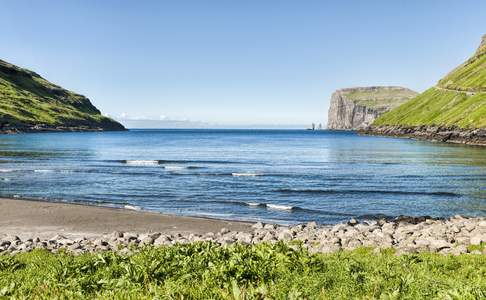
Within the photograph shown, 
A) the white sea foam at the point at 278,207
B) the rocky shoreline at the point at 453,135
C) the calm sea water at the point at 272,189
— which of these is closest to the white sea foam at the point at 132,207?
the calm sea water at the point at 272,189

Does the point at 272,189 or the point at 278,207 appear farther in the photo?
the point at 272,189

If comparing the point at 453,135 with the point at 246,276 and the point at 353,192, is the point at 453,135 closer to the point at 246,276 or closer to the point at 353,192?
the point at 353,192

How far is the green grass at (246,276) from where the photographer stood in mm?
9664

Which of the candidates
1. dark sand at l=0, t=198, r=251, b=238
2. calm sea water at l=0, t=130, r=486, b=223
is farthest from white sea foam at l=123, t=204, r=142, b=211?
dark sand at l=0, t=198, r=251, b=238

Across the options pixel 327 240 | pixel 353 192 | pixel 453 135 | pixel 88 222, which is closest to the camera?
pixel 327 240

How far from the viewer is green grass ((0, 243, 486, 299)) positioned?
966 centimetres

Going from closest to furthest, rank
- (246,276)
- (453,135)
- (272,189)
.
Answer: (246,276)
(272,189)
(453,135)

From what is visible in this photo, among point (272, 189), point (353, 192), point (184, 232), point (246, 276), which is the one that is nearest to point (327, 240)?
point (184, 232)

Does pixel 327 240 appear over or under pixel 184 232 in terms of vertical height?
over

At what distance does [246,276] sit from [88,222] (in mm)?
23801

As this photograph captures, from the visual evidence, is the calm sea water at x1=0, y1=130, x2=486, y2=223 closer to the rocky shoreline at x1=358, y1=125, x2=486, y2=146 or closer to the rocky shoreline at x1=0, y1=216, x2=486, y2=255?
the rocky shoreline at x1=0, y1=216, x2=486, y2=255

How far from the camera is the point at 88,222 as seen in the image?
1275 inches

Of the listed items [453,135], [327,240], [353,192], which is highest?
[453,135]

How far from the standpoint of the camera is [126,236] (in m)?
24.7
